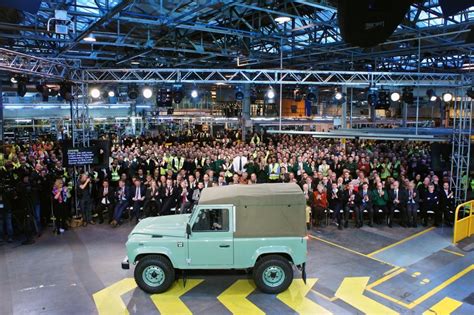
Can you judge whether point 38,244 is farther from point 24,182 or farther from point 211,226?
point 211,226

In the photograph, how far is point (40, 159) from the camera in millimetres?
15906

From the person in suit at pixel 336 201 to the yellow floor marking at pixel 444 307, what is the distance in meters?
4.44

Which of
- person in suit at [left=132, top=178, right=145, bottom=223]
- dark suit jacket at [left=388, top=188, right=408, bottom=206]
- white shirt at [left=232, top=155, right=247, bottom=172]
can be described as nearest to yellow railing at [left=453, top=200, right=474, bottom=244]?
dark suit jacket at [left=388, top=188, right=408, bottom=206]

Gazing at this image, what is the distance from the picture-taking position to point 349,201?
455 inches

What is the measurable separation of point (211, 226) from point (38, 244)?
5653 millimetres

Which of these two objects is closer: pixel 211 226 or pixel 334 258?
pixel 211 226

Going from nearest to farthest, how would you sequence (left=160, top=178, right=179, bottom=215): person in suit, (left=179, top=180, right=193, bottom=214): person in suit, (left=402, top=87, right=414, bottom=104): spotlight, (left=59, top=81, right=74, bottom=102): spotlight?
1. (left=179, top=180, right=193, bottom=214): person in suit
2. (left=160, top=178, right=179, bottom=215): person in suit
3. (left=59, top=81, right=74, bottom=102): spotlight
4. (left=402, top=87, right=414, bottom=104): spotlight

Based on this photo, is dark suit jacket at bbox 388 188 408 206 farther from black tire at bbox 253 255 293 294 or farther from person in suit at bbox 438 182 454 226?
black tire at bbox 253 255 293 294

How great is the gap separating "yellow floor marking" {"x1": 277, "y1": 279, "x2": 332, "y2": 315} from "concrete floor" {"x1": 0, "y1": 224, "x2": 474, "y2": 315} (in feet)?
0.06

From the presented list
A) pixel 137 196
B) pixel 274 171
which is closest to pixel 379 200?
pixel 274 171

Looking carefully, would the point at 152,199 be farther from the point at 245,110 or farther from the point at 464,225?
the point at 245,110

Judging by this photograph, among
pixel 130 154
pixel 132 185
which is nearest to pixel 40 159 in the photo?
pixel 130 154

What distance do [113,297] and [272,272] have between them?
123 inches

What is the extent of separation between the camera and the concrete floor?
6.77 meters
